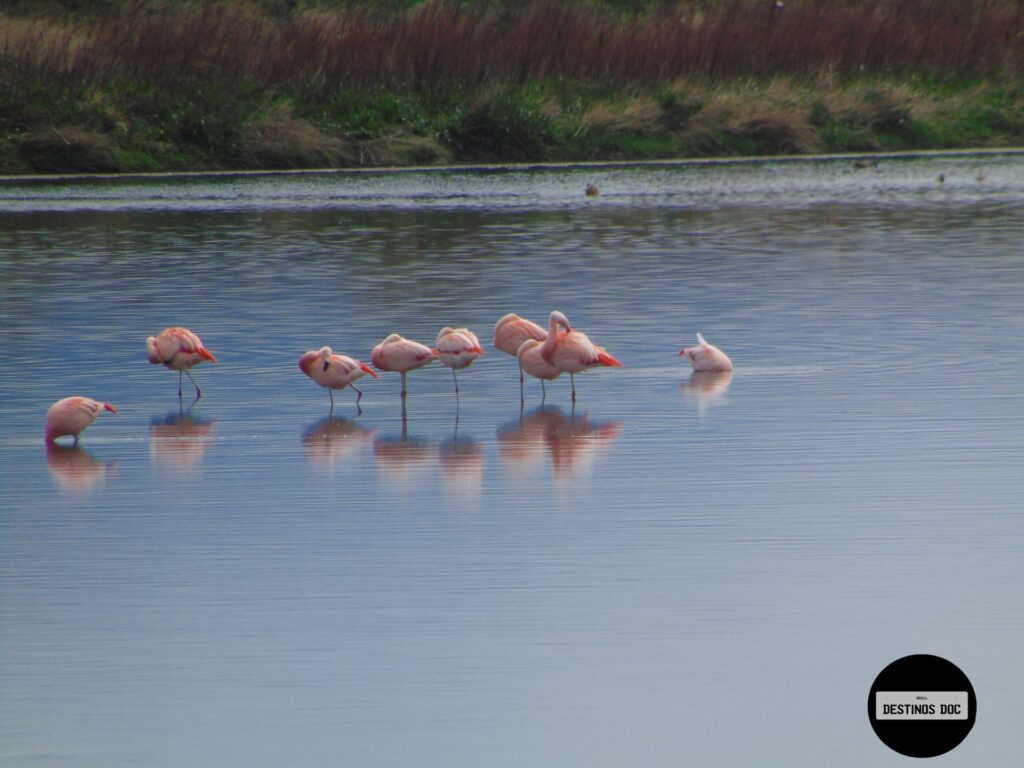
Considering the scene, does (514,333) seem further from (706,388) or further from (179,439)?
(179,439)

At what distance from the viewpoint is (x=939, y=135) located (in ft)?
113

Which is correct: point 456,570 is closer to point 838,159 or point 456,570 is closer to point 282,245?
point 282,245

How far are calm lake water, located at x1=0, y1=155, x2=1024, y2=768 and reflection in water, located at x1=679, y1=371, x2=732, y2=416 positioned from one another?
0.10 ft

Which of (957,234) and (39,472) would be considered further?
(957,234)

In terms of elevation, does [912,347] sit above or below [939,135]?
above

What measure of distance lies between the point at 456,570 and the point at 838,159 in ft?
86.5

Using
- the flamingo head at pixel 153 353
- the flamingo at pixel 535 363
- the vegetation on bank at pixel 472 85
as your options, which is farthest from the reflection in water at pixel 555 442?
the vegetation on bank at pixel 472 85

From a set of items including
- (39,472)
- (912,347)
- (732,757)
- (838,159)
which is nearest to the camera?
(732,757)

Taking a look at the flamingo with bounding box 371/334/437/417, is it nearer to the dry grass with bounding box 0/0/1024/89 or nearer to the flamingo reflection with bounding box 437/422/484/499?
the flamingo reflection with bounding box 437/422/484/499

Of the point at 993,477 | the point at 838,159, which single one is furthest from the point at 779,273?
the point at 838,159

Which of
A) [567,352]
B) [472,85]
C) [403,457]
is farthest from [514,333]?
[472,85]

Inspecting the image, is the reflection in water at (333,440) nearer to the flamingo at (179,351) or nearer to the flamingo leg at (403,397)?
the flamingo leg at (403,397)

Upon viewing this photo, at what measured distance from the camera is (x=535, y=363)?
973 cm

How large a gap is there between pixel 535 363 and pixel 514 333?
65 cm
